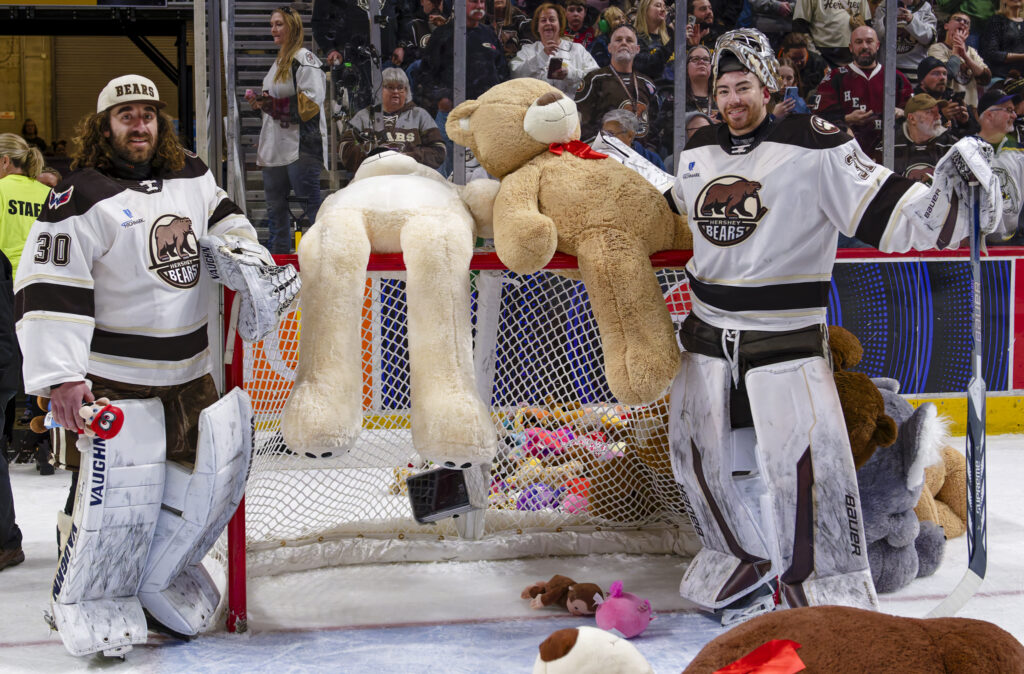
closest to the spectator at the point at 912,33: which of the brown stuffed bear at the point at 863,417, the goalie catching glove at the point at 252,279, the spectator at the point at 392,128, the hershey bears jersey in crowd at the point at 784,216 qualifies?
the spectator at the point at 392,128

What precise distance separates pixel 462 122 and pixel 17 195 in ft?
7.98

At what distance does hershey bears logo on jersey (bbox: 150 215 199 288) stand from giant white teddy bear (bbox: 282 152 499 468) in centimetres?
24

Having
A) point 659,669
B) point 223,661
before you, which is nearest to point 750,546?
point 659,669

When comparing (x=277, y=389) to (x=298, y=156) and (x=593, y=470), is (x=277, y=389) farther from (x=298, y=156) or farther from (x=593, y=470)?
(x=298, y=156)

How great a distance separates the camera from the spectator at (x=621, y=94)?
18.1ft

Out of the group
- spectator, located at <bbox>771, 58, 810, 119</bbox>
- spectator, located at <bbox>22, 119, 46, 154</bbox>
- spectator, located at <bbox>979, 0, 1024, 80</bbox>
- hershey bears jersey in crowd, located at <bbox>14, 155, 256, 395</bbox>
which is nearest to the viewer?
hershey bears jersey in crowd, located at <bbox>14, 155, 256, 395</bbox>

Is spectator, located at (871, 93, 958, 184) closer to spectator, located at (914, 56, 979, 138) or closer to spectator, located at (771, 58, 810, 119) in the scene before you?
spectator, located at (914, 56, 979, 138)

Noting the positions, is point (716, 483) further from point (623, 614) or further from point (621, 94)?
point (621, 94)

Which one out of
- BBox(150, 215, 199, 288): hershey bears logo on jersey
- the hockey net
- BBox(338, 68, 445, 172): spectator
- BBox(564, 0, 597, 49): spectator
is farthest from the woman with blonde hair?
BBox(564, 0, 597, 49): spectator

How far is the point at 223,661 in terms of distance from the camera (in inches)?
91.1

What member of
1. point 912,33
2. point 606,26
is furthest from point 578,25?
point 912,33

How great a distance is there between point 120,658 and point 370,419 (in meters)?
0.88

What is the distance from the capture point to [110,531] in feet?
7.41

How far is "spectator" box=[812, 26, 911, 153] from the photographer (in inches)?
218
